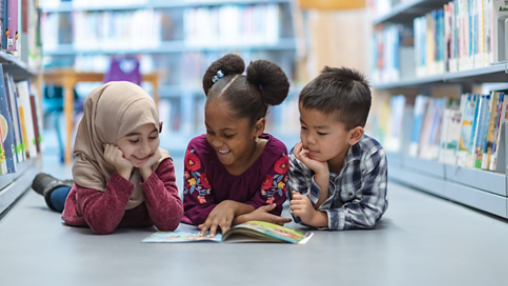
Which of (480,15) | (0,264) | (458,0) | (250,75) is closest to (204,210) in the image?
(250,75)

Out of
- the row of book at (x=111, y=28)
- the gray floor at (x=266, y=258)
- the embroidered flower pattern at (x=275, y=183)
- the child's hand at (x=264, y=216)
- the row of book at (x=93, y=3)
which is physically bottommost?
the gray floor at (x=266, y=258)

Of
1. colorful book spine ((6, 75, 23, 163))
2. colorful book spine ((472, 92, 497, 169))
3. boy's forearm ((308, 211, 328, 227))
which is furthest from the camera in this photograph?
colorful book spine ((6, 75, 23, 163))

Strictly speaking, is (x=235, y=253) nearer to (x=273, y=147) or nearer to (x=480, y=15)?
(x=273, y=147)

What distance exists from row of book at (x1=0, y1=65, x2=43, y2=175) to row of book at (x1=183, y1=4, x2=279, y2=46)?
278 centimetres

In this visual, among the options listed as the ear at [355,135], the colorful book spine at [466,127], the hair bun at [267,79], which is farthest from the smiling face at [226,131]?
the colorful book spine at [466,127]

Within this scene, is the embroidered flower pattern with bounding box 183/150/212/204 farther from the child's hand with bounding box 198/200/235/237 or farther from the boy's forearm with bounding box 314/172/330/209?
the boy's forearm with bounding box 314/172/330/209

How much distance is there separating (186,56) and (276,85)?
421 centimetres

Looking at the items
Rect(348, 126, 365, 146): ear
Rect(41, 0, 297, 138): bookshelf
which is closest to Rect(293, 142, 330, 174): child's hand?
Rect(348, 126, 365, 146): ear

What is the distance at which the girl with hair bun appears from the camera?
182cm

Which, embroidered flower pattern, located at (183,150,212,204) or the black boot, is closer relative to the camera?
embroidered flower pattern, located at (183,150,212,204)

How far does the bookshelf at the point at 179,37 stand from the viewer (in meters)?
5.83

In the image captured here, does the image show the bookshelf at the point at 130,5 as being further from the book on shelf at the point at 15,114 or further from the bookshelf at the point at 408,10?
the book on shelf at the point at 15,114

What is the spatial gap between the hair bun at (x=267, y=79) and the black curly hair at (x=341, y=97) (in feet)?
0.28

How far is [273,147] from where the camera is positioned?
1946 millimetres
